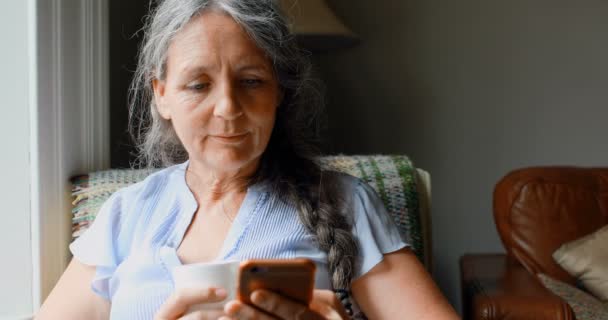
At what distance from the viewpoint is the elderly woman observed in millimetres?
1012

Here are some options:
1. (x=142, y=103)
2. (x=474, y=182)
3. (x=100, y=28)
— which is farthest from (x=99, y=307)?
(x=474, y=182)

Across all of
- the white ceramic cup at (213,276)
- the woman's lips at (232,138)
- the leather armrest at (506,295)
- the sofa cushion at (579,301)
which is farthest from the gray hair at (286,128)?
the sofa cushion at (579,301)

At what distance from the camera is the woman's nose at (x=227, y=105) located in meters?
0.98

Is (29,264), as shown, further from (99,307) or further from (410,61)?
(410,61)

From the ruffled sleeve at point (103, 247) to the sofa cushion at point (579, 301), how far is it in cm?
107

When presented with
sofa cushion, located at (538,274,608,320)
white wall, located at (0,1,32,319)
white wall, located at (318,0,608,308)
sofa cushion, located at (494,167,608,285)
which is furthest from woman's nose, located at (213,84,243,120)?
white wall, located at (318,0,608,308)

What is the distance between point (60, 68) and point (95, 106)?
0.17m

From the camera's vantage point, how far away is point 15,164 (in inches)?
54.7

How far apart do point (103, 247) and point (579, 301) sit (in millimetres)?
1169

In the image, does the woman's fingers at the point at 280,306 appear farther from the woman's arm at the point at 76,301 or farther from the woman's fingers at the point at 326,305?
the woman's arm at the point at 76,301

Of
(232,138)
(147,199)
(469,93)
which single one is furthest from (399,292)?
(469,93)

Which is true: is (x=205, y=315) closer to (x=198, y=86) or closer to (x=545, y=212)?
(x=198, y=86)

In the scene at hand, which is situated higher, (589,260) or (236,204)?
(236,204)

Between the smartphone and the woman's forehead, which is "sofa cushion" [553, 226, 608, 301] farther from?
the smartphone
